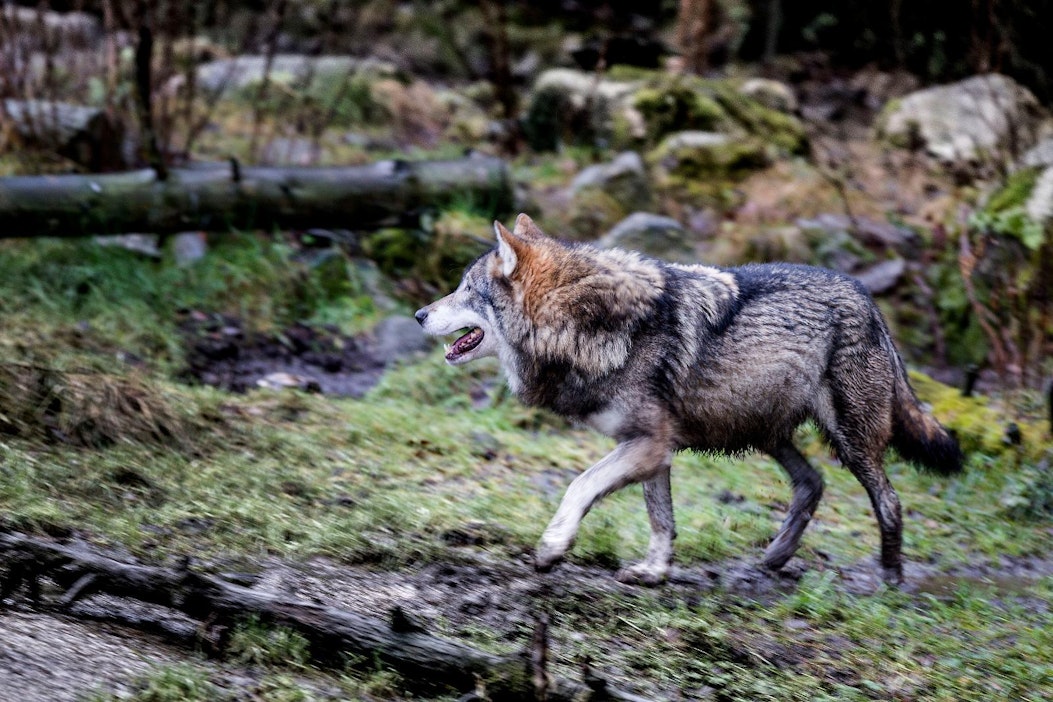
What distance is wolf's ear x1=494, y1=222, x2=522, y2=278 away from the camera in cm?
505

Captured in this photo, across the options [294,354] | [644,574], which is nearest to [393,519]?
[644,574]

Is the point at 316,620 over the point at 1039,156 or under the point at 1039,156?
under

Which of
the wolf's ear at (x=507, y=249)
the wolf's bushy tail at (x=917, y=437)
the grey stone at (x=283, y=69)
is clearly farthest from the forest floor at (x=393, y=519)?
the grey stone at (x=283, y=69)

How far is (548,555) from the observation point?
15.3 ft

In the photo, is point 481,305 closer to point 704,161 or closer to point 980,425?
point 980,425

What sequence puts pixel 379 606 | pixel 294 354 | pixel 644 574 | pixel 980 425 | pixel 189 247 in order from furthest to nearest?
pixel 189 247 → pixel 294 354 → pixel 980 425 → pixel 644 574 → pixel 379 606

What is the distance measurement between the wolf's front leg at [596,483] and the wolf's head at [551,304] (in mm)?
416

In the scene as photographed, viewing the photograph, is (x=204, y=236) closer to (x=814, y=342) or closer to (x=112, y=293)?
(x=112, y=293)

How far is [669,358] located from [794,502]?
1.28 meters

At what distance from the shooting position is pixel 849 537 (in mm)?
6461

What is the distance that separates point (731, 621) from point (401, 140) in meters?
11.3

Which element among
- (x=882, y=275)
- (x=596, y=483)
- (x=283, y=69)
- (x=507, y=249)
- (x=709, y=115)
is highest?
(x=507, y=249)

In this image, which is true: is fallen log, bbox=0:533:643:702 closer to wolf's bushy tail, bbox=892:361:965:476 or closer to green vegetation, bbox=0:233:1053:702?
green vegetation, bbox=0:233:1053:702

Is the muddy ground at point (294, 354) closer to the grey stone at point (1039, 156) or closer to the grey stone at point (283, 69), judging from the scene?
the grey stone at point (283, 69)
